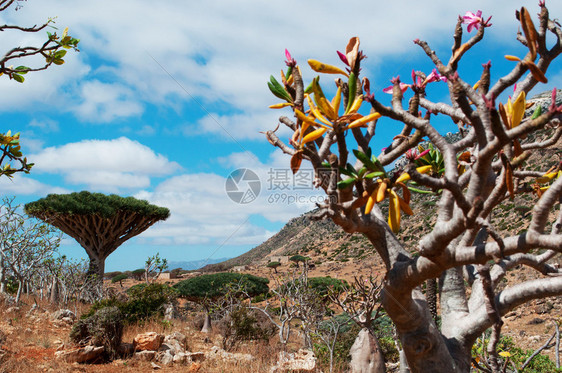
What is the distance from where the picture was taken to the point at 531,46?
187 centimetres

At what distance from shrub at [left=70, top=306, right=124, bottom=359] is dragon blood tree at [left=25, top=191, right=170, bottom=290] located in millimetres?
11657

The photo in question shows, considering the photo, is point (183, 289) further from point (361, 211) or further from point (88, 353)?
point (361, 211)

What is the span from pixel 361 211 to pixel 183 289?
68.6 ft

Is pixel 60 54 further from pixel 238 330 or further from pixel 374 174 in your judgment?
pixel 238 330

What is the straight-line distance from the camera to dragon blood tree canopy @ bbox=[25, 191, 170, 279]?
18797 millimetres

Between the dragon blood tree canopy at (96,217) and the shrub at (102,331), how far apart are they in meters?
11.7

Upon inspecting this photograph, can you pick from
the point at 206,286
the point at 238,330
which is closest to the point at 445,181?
the point at 238,330

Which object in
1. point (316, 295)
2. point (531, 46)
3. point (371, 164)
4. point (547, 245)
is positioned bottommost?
point (316, 295)

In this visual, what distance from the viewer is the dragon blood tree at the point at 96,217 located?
740 inches

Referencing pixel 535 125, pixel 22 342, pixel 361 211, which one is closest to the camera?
pixel 535 125

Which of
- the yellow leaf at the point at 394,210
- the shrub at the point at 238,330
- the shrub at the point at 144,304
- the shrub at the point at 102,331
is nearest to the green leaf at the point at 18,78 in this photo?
the yellow leaf at the point at 394,210

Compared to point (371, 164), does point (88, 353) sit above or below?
→ below

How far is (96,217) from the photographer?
65.3ft

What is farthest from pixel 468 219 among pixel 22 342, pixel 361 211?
pixel 22 342
